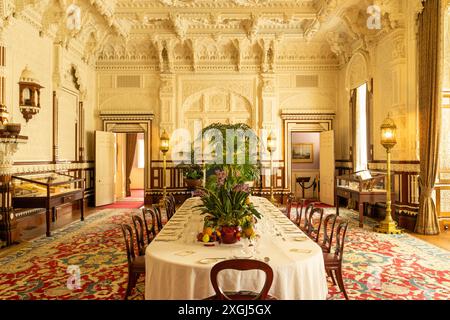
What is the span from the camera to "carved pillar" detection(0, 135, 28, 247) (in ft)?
17.8

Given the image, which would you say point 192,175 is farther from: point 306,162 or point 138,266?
point 138,266

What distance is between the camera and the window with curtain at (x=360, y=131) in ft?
30.4

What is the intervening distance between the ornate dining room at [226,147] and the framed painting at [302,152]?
2.2 inches

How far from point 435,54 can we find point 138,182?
43.8ft

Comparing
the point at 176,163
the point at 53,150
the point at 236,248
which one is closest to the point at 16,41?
the point at 53,150

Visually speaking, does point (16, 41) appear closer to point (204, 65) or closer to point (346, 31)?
point (204, 65)

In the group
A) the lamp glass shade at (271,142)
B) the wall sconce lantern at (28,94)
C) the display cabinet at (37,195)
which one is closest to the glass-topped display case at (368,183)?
the lamp glass shade at (271,142)

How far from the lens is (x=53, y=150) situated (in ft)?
26.4

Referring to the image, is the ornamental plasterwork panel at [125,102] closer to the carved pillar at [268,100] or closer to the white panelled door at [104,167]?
the white panelled door at [104,167]

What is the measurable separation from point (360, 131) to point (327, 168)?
1.53 m

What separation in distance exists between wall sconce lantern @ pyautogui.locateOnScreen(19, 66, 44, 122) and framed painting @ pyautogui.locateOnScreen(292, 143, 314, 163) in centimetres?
910

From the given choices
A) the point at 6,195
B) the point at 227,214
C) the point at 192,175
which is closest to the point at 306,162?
the point at 192,175

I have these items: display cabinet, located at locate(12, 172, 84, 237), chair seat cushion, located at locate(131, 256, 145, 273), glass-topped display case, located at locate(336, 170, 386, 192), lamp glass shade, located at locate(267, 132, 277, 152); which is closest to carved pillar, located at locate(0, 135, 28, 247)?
display cabinet, located at locate(12, 172, 84, 237)

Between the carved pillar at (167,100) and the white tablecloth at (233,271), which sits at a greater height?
the carved pillar at (167,100)
